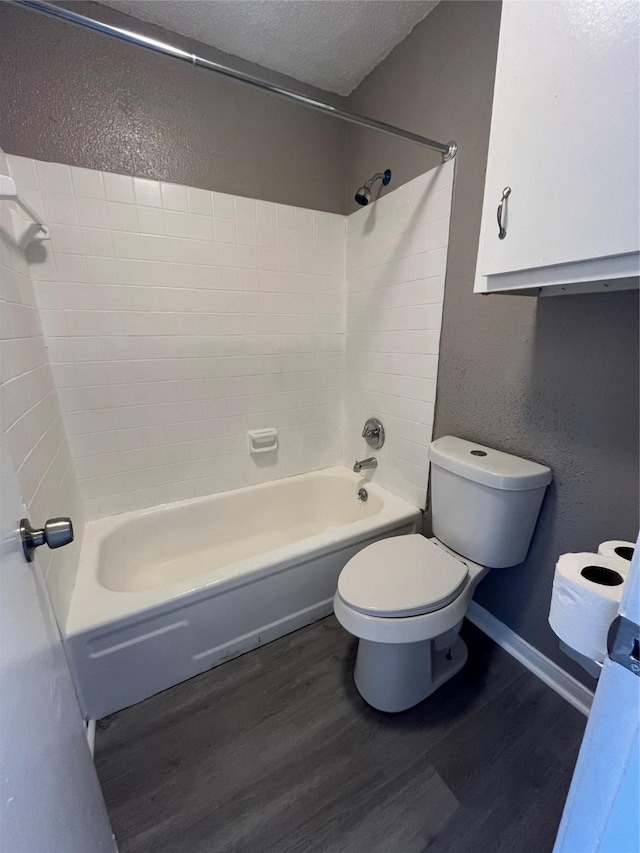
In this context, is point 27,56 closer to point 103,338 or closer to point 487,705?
point 103,338

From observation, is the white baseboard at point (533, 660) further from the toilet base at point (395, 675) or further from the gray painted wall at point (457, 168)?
the toilet base at point (395, 675)

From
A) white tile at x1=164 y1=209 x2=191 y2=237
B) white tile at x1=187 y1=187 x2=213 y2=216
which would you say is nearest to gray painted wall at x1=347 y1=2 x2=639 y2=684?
white tile at x1=187 y1=187 x2=213 y2=216

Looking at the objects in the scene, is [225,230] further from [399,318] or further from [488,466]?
[488,466]

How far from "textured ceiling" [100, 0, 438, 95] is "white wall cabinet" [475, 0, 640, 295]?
33.5 inches

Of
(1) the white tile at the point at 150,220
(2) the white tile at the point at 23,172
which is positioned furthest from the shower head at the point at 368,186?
(2) the white tile at the point at 23,172

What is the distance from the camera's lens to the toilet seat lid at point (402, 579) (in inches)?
41.3

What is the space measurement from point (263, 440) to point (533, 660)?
1.53 metres

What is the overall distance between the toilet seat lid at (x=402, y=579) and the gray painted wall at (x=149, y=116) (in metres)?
1.75

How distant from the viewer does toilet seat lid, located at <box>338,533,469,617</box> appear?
41.3 inches

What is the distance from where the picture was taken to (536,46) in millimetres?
735

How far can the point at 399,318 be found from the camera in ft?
5.40

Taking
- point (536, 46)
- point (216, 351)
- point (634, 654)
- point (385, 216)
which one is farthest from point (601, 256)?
point (216, 351)

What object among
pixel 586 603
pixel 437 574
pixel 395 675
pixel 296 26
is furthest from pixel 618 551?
pixel 296 26

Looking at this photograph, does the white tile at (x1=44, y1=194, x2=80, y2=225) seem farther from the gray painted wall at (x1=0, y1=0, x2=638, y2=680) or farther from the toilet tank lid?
the toilet tank lid
